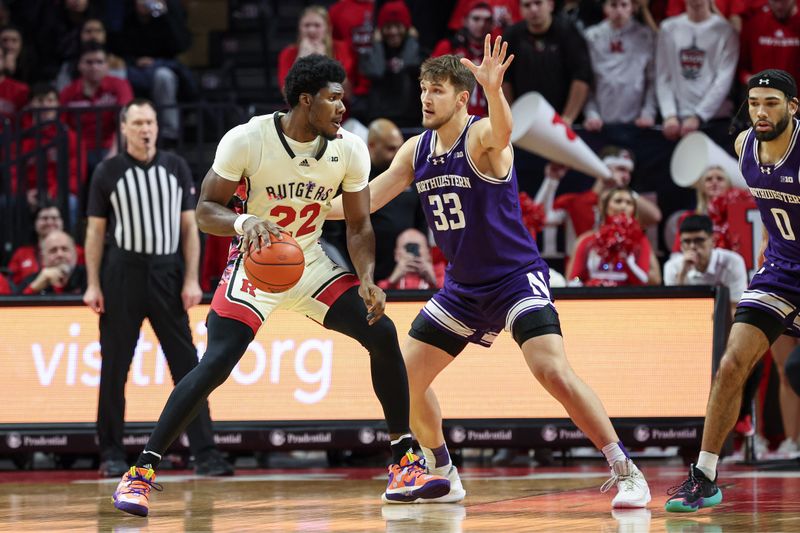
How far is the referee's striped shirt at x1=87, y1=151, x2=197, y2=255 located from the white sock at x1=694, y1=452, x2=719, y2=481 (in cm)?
390

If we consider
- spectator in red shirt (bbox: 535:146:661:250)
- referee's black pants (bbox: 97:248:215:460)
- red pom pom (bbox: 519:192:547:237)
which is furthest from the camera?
spectator in red shirt (bbox: 535:146:661:250)

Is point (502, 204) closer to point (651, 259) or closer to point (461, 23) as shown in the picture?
point (651, 259)

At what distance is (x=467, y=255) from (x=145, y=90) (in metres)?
8.03

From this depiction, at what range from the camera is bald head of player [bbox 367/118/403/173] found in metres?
10.2

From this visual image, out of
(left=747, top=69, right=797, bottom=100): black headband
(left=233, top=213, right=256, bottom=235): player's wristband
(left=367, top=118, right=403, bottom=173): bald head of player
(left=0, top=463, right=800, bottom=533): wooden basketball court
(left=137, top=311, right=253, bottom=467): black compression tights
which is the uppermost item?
(left=747, top=69, right=797, bottom=100): black headband

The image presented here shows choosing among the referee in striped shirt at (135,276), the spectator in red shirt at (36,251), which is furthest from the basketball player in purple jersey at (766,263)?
the spectator in red shirt at (36,251)

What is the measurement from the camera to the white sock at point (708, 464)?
5949 millimetres

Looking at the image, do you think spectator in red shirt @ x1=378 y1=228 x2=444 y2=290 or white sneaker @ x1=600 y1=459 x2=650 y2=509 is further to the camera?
spectator in red shirt @ x1=378 y1=228 x2=444 y2=290

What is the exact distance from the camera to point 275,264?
575 centimetres

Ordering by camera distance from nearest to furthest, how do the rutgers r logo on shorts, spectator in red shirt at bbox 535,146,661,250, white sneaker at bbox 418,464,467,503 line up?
the rutgers r logo on shorts < white sneaker at bbox 418,464,467,503 < spectator in red shirt at bbox 535,146,661,250

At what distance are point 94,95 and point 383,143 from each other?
394 centimetres

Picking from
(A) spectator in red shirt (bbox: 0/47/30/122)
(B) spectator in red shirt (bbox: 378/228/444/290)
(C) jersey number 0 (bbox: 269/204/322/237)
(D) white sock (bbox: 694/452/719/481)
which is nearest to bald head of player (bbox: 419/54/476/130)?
(C) jersey number 0 (bbox: 269/204/322/237)

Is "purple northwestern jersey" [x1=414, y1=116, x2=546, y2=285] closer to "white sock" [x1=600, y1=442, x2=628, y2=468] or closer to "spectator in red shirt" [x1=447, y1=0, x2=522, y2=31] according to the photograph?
"white sock" [x1=600, y1=442, x2=628, y2=468]

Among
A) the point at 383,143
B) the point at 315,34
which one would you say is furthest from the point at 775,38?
the point at 315,34
